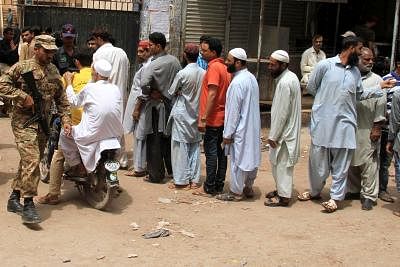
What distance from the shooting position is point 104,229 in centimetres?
523

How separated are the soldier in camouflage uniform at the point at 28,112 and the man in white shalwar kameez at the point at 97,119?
0.18 metres

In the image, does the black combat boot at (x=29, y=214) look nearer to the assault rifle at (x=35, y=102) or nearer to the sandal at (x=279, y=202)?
the assault rifle at (x=35, y=102)

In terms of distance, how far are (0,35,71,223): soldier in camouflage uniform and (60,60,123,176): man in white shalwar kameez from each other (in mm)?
177

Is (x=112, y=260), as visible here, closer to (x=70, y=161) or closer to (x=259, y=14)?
(x=70, y=161)

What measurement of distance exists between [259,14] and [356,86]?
4843 millimetres

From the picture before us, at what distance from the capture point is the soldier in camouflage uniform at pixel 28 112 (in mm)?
5125

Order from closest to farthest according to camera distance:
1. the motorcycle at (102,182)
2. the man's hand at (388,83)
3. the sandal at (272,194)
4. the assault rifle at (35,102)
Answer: the assault rifle at (35,102) → the motorcycle at (102,182) → the man's hand at (388,83) → the sandal at (272,194)

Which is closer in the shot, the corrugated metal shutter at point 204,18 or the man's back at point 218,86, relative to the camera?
the man's back at point 218,86

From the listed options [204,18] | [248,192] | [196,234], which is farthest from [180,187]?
[204,18]

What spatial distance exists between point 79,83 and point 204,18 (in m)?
4.36

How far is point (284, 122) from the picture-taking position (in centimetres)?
603

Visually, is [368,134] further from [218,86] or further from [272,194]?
[218,86]

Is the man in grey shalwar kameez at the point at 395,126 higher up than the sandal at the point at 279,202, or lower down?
higher up

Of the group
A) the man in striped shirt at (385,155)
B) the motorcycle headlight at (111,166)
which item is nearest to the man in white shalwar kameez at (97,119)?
the motorcycle headlight at (111,166)
